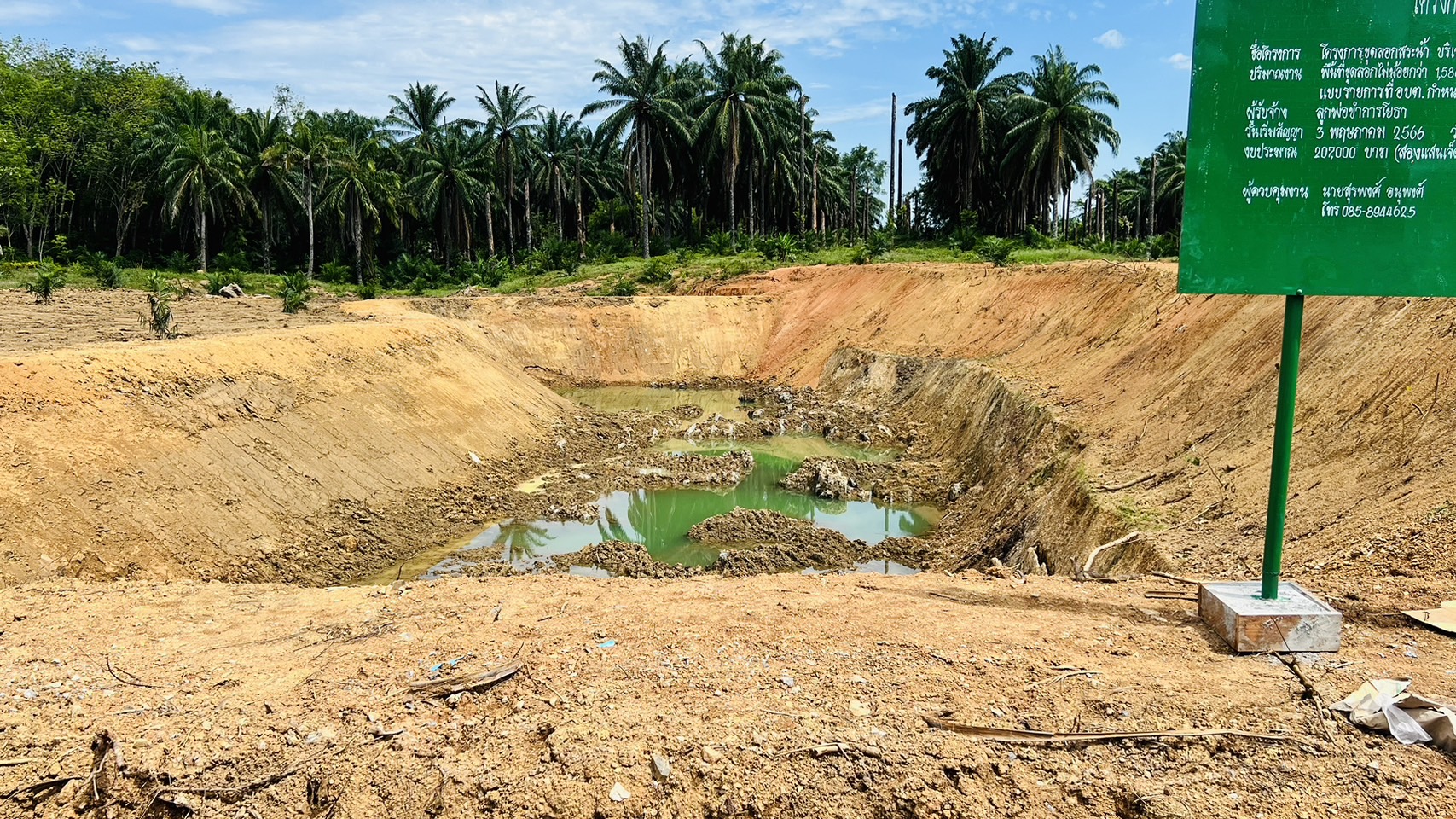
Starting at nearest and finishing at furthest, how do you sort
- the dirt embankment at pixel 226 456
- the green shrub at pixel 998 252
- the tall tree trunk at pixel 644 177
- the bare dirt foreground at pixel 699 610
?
the bare dirt foreground at pixel 699 610, the dirt embankment at pixel 226 456, the green shrub at pixel 998 252, the tall tree trunk at pixel 644 177

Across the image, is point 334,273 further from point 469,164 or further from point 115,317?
point 115,317

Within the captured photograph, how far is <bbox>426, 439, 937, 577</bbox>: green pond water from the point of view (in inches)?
512

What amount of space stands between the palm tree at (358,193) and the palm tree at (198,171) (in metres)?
5.01

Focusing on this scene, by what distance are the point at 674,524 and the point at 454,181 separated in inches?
1564

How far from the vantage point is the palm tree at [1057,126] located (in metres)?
41.8

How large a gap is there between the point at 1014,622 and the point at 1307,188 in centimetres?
310

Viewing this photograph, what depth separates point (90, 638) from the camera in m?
6.14

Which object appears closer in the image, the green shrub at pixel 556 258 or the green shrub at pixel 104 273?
the green shrub at pixel 104 273

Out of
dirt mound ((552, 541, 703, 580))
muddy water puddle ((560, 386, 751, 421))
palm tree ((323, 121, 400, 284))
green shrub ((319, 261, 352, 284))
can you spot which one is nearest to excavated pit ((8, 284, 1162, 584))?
dirt mound ((552, 541, 703, 580))

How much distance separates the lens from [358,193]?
150ft

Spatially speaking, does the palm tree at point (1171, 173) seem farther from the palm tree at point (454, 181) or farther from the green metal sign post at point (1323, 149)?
the green metal sign post at point (1323, 149)

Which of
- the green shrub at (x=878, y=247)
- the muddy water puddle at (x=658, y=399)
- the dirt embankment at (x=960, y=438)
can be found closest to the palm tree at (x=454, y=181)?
the muddy water puddle at (x=658, y=399)

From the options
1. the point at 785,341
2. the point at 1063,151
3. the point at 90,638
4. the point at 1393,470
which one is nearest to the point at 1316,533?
the point at 1393,470

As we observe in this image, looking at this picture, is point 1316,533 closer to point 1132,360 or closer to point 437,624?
point 437,624
